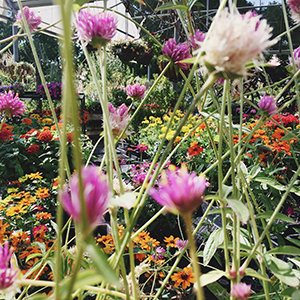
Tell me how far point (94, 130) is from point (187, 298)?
3.15 meters

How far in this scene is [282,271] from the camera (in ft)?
1.04

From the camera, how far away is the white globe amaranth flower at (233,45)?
19 centimetres

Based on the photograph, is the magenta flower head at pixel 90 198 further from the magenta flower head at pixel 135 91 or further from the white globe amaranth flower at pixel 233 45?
the magenta flower head at pixel 135 91

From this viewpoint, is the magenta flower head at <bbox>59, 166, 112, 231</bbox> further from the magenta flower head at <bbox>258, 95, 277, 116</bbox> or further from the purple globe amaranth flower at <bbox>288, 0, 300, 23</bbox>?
the purple globe amaranth flower at <bbox>288, 0, 300, 23</bbox>

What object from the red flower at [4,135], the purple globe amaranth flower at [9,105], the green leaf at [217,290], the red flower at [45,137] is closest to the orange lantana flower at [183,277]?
the green leaf at [217,290]

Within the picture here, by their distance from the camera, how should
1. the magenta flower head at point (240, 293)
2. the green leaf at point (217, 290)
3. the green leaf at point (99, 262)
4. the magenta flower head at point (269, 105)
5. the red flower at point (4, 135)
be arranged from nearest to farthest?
the green leaf at point (99, 262)
the magenta flower head at point (240, 293)
the magenta flower head at point (269, 105)
the green leaf at point (217, 290)
the red flower at point (4, 135)

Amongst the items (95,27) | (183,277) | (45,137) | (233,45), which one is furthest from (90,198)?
(45,137)

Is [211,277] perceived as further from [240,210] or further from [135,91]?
[135,91]

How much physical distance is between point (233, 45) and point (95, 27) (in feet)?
0.66

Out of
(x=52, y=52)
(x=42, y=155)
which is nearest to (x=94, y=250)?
(x=42, y=155)

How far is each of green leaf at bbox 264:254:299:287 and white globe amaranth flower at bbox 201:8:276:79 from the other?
0.73 feet

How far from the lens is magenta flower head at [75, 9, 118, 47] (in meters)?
0.33

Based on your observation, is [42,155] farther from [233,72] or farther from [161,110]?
[161,110]

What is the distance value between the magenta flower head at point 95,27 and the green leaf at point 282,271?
0.33 m
